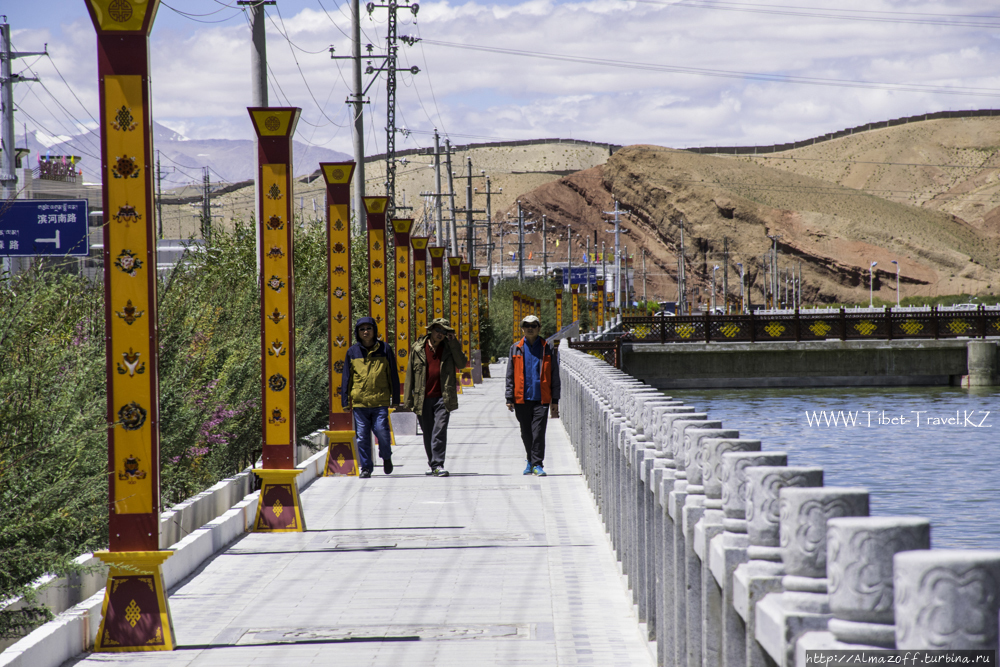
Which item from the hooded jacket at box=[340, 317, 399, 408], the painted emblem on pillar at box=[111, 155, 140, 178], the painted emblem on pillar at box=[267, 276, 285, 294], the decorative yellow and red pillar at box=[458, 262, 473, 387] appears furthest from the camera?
the decorative yellow and red pillar at box=[458, 262, 473, 387]

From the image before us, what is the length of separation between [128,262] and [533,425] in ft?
→ 24.9

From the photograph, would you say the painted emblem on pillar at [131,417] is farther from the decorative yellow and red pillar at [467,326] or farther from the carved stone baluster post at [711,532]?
the decorative yellow and red pillar at [467,326]

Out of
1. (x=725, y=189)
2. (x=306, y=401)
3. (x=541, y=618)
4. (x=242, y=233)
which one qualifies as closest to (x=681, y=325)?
(x=242, y=233)

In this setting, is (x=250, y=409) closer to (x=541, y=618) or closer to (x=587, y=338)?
(x=541, y=618)

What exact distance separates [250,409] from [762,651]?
35.0ft

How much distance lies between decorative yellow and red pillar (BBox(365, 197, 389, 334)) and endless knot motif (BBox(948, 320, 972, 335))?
36.8 m

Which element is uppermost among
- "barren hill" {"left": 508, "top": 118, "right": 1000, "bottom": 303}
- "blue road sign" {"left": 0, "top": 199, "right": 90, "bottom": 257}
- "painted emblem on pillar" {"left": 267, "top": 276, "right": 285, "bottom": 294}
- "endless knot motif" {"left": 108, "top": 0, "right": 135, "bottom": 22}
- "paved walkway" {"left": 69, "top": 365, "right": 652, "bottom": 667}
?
"barren hill" {"left": 508, "top": 118, "right": 1000, "bottom": 303}

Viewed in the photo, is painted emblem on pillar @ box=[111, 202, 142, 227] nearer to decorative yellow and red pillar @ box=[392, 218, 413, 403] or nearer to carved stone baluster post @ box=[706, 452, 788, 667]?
carved stone baluster post @ box=[706, 452, 788, 667]

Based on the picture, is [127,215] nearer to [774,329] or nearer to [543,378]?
[543,378]

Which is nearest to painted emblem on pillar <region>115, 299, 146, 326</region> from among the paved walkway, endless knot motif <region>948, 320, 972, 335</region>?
the paved walkway

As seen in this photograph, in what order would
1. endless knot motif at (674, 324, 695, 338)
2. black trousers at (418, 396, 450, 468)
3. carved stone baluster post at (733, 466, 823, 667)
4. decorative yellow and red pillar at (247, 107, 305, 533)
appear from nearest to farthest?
carved stone baluster post at (733, 466, 823, 667) < decorative yellow and red pillar at (247, 107, 305, 533) < black trousers at (418, 396, 450, 468) < endless knot motif at (674, 324, 695, 338)

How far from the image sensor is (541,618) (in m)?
7.06

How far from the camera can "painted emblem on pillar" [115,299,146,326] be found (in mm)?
6734

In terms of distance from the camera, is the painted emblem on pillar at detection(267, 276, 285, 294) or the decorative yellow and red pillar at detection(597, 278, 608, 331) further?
the decorative yellow and red pillar at detection(597, 278, 608, 331)
